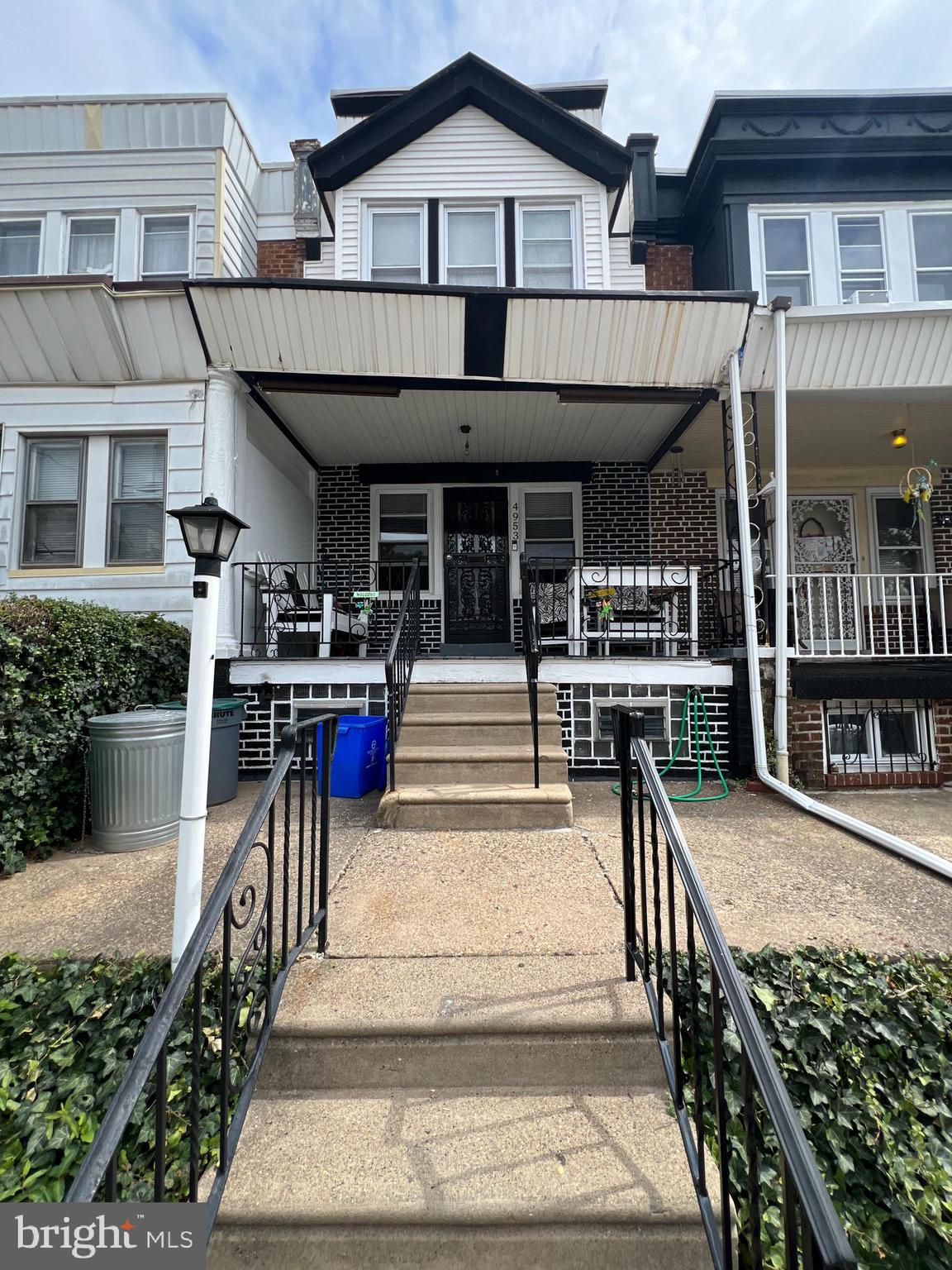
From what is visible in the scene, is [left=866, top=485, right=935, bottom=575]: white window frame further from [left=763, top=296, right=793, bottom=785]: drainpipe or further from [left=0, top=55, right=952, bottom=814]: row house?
[left=763, top=296, right=793, bottom=785]: drainpipe

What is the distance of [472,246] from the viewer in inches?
293

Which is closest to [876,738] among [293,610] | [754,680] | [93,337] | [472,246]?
[754,680]

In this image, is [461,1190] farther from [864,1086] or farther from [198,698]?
[198,698]

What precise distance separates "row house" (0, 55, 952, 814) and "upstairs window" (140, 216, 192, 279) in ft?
0.14

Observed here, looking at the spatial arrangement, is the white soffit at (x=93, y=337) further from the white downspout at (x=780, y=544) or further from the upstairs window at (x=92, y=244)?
the white downspout at (x=780, y=544)

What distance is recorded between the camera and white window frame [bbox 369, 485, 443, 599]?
28.1 ft

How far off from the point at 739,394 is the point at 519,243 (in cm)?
356

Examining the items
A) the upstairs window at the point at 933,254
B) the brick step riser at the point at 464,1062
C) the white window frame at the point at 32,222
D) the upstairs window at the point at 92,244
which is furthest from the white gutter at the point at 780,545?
the white window frame at the point at 32,222

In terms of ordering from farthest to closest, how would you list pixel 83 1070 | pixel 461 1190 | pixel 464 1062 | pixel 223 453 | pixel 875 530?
1. pixel 875 530
2. pixel 223 453
3. pixel 83 1070
4. pixel 464 1062
5. pixel 461 1190

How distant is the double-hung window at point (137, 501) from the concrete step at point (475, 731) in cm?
335

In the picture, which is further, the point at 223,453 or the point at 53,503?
the point at 53,503

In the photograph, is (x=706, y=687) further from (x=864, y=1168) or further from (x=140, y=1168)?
(x=140, y=1168)

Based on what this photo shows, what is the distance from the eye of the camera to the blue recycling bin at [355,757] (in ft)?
16.8

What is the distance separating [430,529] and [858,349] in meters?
5.50
